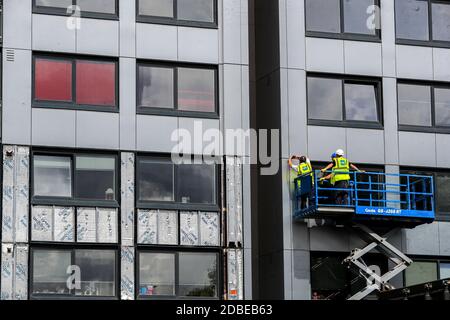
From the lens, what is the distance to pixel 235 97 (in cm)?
4122

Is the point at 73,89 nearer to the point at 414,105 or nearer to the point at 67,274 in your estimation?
the point at 67,274

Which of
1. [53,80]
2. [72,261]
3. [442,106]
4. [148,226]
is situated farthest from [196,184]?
[442,106]

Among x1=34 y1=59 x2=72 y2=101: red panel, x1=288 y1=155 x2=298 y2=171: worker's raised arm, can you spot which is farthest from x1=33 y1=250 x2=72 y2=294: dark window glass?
x1=288 y1=155 x2=298 y2=171: worker's raised arm

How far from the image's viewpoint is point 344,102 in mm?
42312

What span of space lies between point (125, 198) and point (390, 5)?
1151 cm

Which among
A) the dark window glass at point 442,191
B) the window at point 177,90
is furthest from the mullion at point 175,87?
the dark window glass at point 442,191

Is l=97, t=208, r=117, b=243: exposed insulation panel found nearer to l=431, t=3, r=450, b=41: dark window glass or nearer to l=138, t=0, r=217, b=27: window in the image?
l=138, t=0, r=217, b=27: window

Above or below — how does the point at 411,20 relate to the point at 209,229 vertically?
above

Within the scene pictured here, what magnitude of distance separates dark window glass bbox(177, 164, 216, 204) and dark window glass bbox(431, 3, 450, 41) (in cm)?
953

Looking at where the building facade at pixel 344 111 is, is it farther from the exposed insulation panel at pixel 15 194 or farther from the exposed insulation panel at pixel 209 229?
the exposed insulation panel at pixel 15 194

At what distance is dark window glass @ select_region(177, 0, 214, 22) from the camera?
4144 cm

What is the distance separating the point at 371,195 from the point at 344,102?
335 cm
